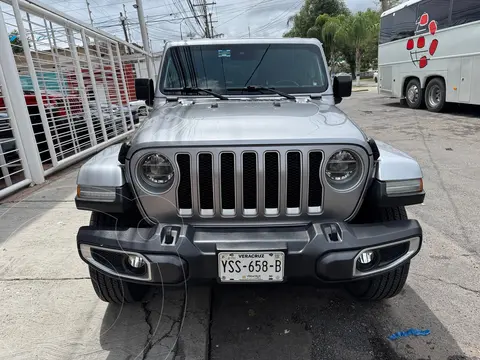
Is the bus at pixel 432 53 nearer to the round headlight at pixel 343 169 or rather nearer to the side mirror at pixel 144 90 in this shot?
the side mirror at pixel 144 90

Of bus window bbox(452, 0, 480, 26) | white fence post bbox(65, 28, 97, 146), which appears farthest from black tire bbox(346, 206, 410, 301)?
bus window bbox(452, 0, 480, 26)

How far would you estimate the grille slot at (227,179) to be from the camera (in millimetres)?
2004

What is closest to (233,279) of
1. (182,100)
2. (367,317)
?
(367,317)

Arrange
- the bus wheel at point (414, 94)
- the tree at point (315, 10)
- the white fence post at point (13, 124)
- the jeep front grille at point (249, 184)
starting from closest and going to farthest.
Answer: the jeep front grille at point (249, 184), the white fence post at point (13, 124), the bus wheel at point (414, 94), the tree at point (315, 10)

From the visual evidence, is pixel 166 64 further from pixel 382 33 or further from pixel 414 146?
pixel 382 33

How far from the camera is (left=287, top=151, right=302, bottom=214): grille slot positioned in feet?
6.59

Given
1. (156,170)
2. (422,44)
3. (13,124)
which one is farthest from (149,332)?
(422,44)

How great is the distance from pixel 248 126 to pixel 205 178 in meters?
0.43

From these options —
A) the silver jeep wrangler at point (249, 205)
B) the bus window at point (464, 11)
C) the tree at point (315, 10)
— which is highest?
the tree at point (315, 10)

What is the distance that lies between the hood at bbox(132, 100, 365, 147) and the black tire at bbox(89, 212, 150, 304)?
0.56 metres

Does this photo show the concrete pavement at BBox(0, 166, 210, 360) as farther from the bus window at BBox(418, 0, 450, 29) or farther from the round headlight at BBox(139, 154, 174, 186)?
the bus window at BBox(418, 0, 450, 29)

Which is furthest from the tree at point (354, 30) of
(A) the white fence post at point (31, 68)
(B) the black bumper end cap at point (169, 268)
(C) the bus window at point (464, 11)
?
(B) the black bumper end cap at point (169, 268)

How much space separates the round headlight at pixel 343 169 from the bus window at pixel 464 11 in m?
10.8

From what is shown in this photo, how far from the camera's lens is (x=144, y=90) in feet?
11.7
